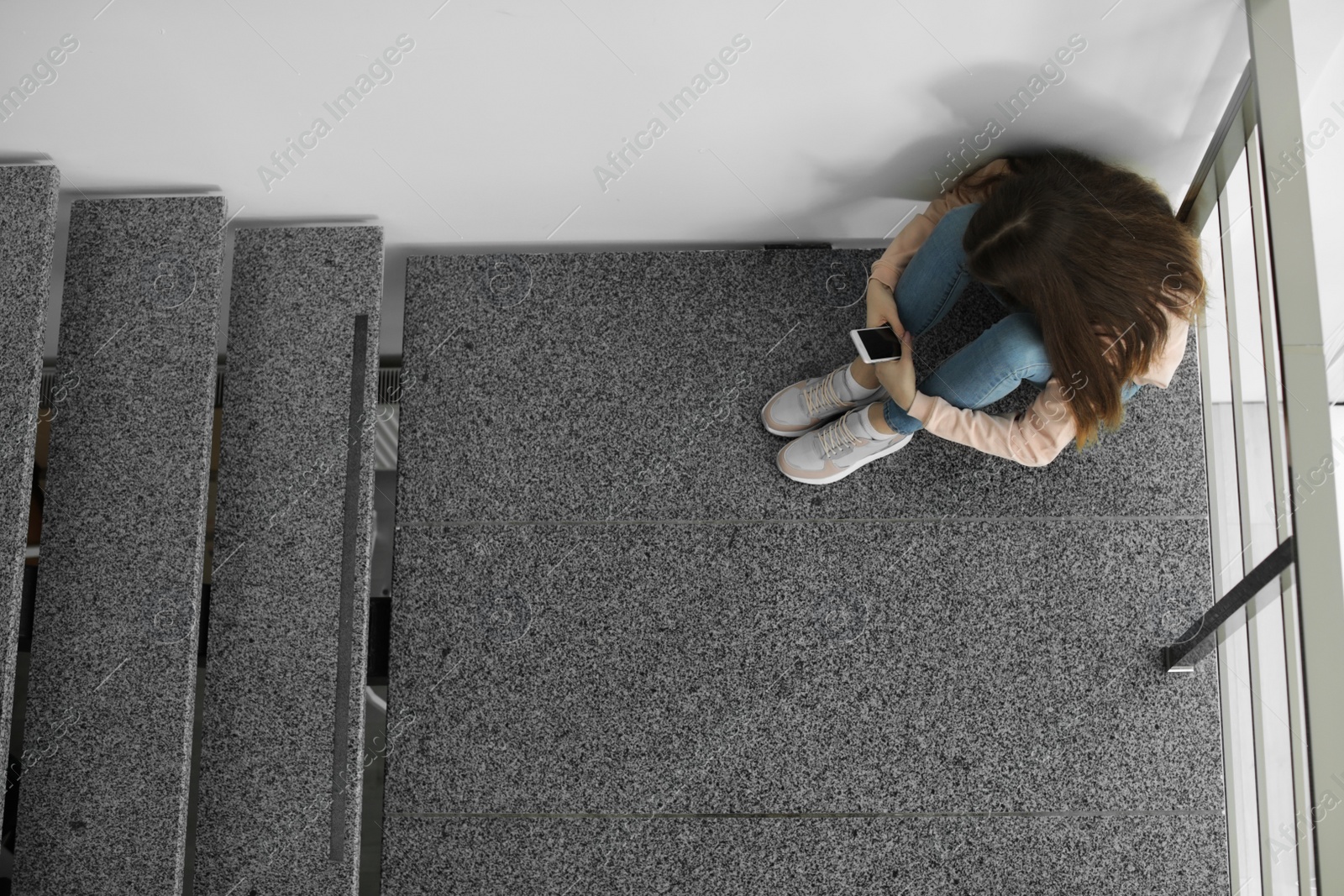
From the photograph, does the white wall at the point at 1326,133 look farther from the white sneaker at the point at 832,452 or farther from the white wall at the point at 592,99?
the white sneaker at the point at 832,452

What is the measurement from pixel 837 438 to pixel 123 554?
117cm

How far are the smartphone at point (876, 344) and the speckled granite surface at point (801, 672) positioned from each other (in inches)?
13.7

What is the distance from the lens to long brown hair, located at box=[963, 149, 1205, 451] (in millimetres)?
1122

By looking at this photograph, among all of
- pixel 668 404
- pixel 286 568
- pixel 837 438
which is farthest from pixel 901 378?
pixel 286 568

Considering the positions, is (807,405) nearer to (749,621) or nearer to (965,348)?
(965,348)

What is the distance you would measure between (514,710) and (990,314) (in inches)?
42.3

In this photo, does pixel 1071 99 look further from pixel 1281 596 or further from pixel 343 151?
pixel 343 151

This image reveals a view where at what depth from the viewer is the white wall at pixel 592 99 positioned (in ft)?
3.75

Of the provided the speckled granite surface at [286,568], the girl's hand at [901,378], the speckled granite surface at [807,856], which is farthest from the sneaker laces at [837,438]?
the speckled granite surface at [286,568]

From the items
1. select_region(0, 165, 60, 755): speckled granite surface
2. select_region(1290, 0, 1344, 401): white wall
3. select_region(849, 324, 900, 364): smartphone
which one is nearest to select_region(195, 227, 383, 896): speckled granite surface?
select_region(0, 165, 60, 755): speckled granite surface

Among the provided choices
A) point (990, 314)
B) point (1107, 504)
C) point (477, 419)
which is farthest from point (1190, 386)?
point (477, 419)

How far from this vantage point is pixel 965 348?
4.43 ft

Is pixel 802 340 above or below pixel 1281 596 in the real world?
above

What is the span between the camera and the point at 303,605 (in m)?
1.50
